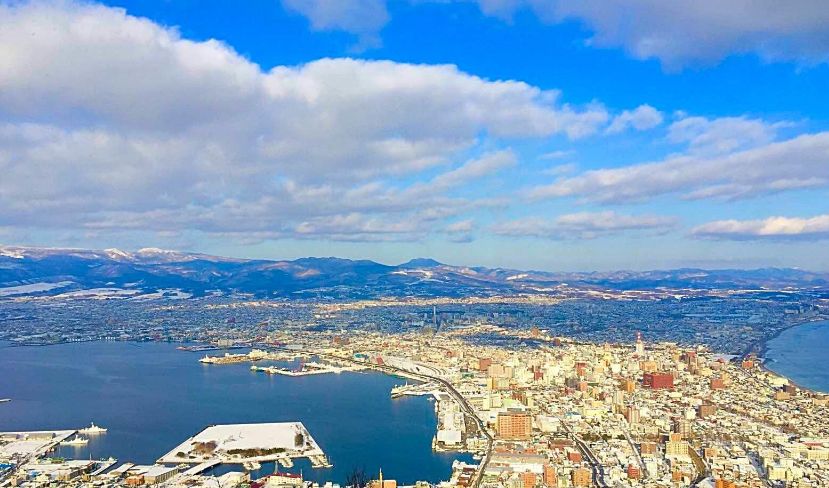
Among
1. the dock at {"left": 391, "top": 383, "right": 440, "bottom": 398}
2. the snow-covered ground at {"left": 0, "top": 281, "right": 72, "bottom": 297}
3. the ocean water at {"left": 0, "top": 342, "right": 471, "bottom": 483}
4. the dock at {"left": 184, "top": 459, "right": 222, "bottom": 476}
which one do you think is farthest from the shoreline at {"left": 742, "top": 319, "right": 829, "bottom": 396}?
the snow-covered ground at {"left": 0, "top": 281, "right": 72, "bottom": 297}

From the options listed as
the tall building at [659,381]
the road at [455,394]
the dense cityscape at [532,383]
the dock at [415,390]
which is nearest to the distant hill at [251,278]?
the dense cityscape at [532,383]

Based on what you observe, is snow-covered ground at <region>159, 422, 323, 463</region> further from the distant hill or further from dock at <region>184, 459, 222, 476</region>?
the distant hill

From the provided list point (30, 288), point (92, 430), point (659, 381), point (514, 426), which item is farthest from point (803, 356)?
point (30, 288)

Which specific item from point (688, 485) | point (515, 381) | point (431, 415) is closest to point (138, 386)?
point (431, 415)

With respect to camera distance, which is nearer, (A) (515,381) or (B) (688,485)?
(B) (688,485)

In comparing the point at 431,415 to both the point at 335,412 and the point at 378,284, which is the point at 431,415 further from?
the point at 378,284
